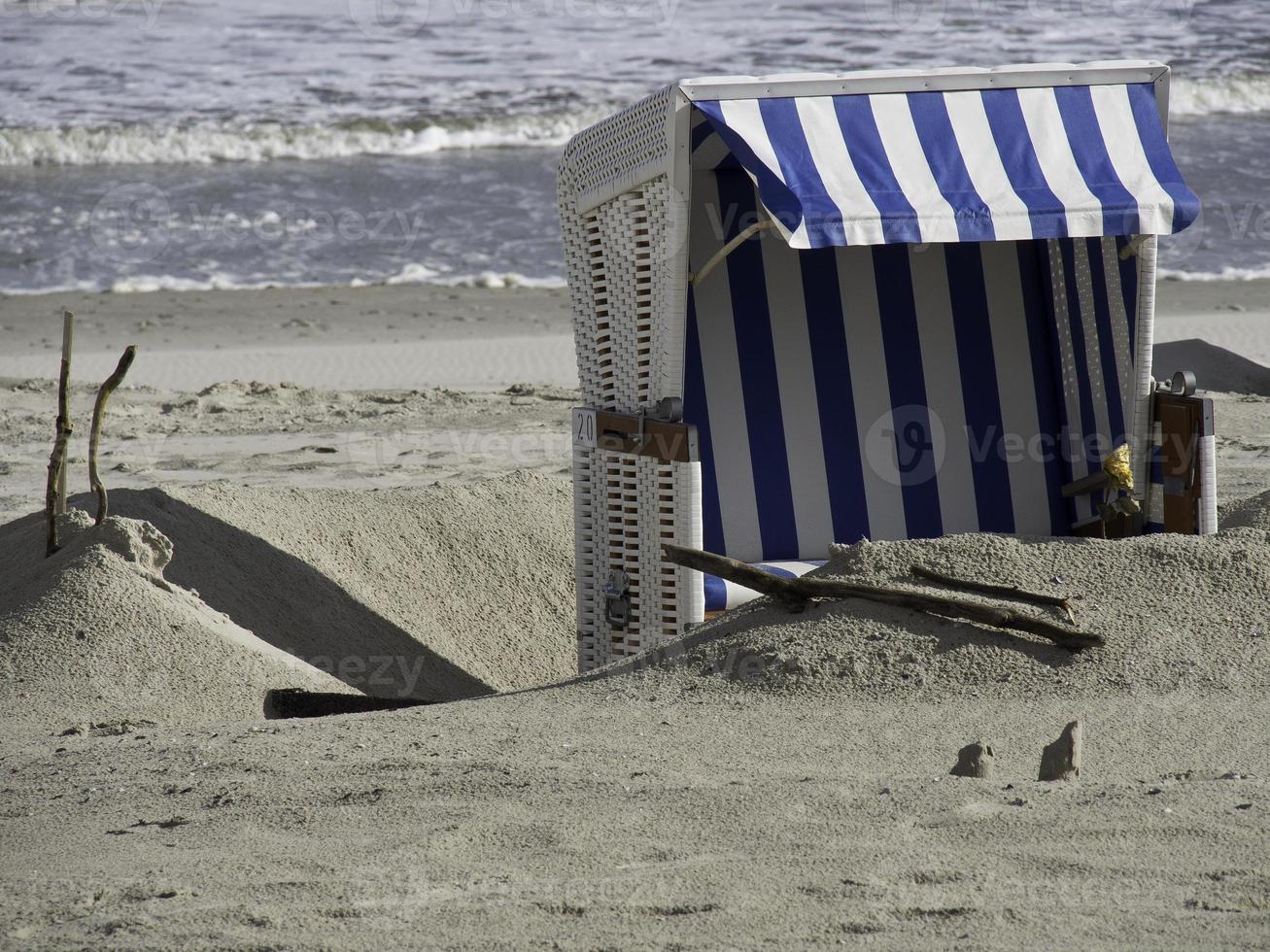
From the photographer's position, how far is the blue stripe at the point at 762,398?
18.2 ft

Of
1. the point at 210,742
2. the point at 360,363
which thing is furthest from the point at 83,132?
the point at 210,742

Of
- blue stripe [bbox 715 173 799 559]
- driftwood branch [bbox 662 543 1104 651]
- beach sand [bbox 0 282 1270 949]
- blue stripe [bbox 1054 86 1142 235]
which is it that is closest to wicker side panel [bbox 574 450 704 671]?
driftwood branch [bbox 662 543 1104 651]

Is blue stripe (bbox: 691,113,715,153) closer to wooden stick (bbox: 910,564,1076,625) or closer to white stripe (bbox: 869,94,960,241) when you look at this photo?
white stripe (bbox: 869,94,960,241)

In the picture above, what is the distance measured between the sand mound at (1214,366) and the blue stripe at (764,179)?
5.49m

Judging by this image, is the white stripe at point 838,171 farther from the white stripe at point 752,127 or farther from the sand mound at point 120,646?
the sand mound at point 120,646

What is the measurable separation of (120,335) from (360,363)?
2188 mm

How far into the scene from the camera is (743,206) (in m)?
5.50

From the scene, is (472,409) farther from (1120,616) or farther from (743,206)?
(1120,616)

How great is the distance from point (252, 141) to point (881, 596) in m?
15.0

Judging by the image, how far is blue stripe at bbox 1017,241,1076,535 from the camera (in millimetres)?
5699

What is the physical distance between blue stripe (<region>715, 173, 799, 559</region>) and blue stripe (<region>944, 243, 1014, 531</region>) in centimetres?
73

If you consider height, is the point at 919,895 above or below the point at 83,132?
below

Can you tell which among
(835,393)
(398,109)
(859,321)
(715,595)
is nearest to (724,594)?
(715,595)

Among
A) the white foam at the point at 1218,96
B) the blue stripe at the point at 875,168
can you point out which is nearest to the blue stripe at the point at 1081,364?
the blue stripe at the point at 875,168
